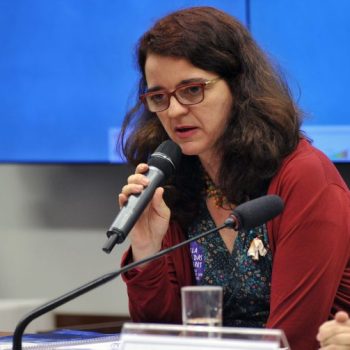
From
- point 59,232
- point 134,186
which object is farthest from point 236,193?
point 59,232

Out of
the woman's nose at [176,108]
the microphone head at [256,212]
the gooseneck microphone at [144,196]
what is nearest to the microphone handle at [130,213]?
the gooseneck microphone at [144,196]

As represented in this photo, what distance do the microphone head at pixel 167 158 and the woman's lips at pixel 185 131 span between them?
13 centimetres

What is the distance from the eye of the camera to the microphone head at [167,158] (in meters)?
1.67

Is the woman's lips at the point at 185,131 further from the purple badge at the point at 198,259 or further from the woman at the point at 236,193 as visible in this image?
the purple badge at the point at 198,259

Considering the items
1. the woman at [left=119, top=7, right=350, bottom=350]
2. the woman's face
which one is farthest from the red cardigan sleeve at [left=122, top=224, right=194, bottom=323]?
the woman's face

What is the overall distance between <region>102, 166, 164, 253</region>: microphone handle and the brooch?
41 cm

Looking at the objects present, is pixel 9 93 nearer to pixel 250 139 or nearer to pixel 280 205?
pixel 250 139

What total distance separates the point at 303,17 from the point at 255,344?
1.74 meters

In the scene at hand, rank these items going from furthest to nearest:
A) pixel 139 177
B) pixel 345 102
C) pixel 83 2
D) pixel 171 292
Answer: pixel 83 2
pixel 345 102
pixel 171 292
pixel 139 177

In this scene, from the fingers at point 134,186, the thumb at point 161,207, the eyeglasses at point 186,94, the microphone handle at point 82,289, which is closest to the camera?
the microphone handle at point 82,289

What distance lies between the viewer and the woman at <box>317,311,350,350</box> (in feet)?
4.69

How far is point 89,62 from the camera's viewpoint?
10.4 feet

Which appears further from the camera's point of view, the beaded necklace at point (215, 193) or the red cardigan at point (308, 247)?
the beaded necklace at point (215, 193)

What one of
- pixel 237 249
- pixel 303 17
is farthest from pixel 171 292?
pixel 303 17
